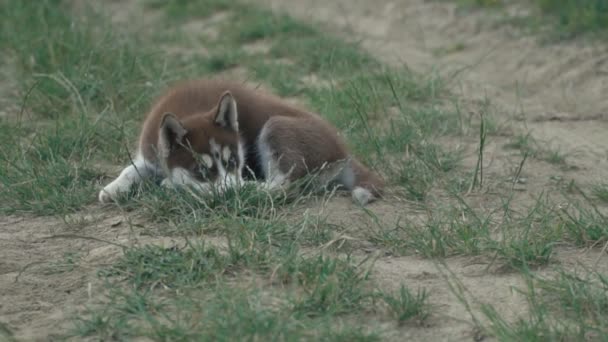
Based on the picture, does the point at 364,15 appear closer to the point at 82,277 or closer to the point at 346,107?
Result: the point at 346,107

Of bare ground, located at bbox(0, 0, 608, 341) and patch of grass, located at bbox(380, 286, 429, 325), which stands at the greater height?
patch of grass, located at bbox(380, 286, 429, 325)

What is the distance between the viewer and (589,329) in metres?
4.28

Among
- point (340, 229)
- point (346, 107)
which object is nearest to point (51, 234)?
point (340, 229)

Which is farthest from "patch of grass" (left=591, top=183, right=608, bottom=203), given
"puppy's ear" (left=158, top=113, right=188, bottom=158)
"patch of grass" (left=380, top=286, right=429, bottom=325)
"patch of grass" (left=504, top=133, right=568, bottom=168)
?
"puppy's ear" (left=158, top=113, right=188, bottom=158)

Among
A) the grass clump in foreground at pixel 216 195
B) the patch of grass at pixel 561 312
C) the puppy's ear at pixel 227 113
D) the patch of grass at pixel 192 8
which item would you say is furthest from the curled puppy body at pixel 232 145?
the patch of grass at pixel 192 8

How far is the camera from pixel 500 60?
9688 millimetres

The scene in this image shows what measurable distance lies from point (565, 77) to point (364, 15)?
3282 mm

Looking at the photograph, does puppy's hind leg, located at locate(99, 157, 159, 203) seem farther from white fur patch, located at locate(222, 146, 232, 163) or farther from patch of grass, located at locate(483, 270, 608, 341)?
patch of grass, located at locate(483, 270, 608, 341)

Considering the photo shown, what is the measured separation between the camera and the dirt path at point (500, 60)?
793 centimetres

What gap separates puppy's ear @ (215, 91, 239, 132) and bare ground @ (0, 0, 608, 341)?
889 millimetres

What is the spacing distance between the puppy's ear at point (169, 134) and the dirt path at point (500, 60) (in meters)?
2.96

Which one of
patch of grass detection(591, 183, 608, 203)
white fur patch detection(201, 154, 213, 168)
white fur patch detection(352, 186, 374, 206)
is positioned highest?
white fur patch detection(201, 154, 213, 168)

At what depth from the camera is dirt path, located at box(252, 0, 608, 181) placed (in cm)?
793

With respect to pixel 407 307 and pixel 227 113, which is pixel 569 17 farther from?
pixel 407 307
